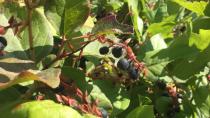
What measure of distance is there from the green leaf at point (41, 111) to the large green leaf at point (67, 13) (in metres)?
0.26

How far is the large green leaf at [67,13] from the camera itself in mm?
1045

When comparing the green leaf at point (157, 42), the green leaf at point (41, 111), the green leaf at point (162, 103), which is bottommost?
the green leaf at point (162, 103)

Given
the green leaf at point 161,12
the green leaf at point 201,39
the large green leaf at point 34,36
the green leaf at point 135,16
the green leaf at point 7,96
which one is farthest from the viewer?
the green leaf at point 161,12

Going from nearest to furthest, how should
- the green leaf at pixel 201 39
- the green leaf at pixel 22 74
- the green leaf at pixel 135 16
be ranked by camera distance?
the green leaf at pixel 22 74 < the green leaf at pixel 201 39 < the green leaf at pixel 135 16

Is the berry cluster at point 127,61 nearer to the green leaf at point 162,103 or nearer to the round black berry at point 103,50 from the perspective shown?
the round black berry at point 103,50

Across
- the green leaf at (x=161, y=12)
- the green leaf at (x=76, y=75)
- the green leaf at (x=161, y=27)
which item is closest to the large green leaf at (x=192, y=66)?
the green leaf at (x=161, y=27)

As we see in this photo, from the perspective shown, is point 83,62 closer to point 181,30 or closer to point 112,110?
point 112,110

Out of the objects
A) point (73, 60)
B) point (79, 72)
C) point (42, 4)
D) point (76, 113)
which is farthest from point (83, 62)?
point (76, 113)

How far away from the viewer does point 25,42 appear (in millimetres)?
1126

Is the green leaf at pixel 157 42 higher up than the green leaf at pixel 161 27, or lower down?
lower down

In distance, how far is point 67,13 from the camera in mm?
1063

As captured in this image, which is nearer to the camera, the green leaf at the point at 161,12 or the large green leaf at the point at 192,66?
the large green leaf at the point at 192,66

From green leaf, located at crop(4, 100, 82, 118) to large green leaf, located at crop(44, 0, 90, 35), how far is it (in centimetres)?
26

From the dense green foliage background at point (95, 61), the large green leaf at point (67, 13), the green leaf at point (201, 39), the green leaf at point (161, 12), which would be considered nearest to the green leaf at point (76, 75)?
the dense green foliage background at point (95, 61)
